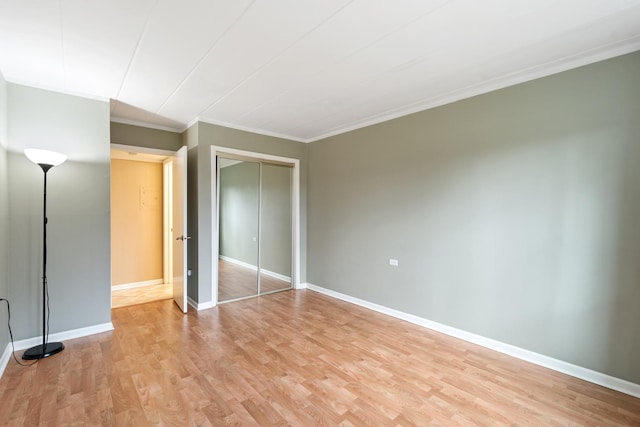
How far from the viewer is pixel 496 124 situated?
2.88 metres

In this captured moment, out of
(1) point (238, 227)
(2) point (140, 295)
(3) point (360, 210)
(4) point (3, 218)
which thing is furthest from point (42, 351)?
(3) point (360, 210)

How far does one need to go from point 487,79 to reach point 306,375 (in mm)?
3231

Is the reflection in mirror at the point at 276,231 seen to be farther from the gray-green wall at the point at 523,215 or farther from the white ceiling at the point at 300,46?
the white ceiling at the point at 300,46

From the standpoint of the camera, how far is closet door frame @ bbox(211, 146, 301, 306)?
4.12m

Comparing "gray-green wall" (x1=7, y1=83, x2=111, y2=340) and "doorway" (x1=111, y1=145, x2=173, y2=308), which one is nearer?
"gray-green wall" (x1=7, y1=83, x2=111, y2=340)

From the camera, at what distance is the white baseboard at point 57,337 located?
8.35 ft

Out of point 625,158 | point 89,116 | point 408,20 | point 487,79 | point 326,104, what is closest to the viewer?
point 408,20

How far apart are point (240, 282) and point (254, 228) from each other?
0.96 metres

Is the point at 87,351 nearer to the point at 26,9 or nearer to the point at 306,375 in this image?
the point at 306,375

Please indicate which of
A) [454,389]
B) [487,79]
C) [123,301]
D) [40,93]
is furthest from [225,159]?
[454,389]

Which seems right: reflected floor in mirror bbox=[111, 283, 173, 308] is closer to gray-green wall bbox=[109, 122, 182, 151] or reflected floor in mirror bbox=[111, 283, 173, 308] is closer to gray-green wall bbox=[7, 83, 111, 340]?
gray-green wall bbox=[7, 83, 111, 340]

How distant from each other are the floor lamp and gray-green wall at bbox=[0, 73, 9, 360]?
24 cm

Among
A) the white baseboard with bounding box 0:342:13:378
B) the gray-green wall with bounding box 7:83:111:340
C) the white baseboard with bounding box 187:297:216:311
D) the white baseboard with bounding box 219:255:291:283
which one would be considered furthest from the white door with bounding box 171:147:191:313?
the white baseboard with bounding box 0:342:13:378

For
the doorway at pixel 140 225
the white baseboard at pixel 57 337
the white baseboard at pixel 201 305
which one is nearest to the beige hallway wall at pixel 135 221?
the doorway at pixel 140 225
